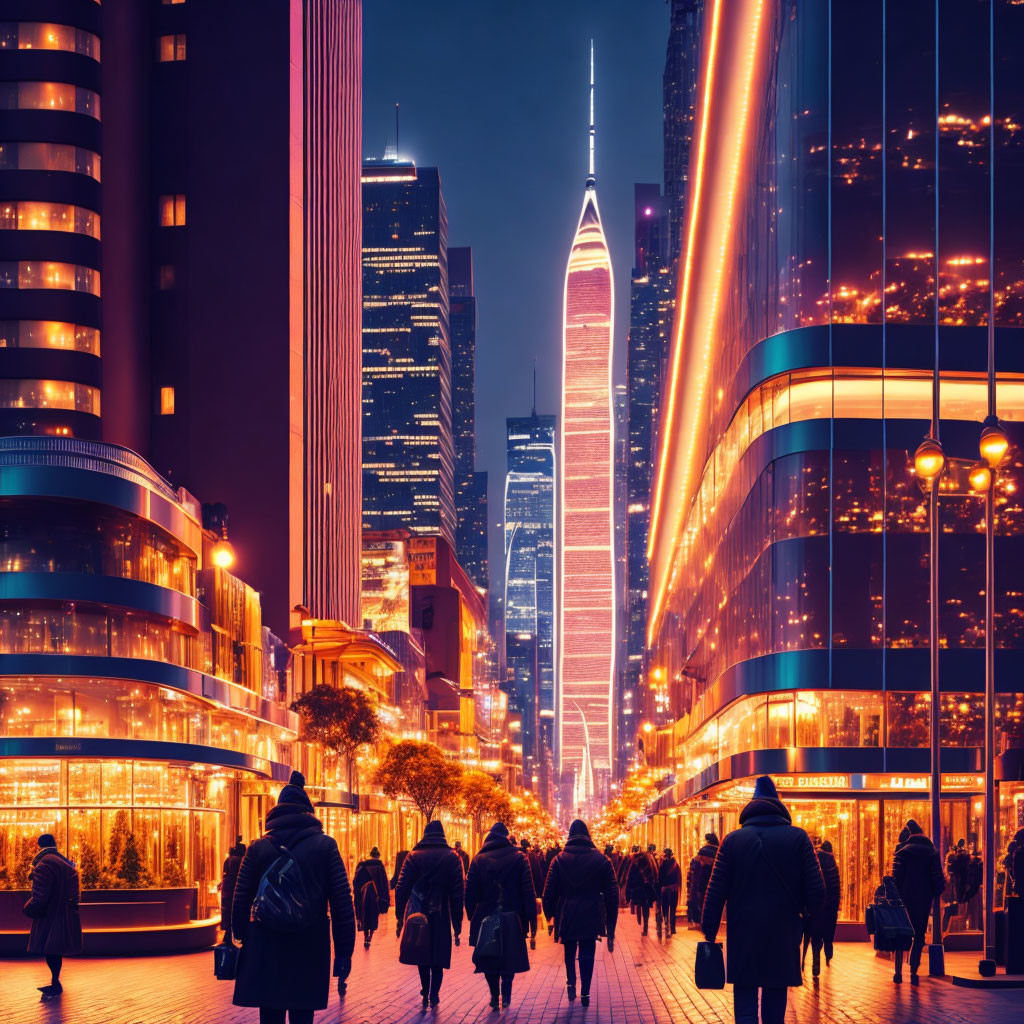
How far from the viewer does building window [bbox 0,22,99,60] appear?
76875 mm

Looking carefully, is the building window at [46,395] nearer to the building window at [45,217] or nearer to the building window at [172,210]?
the building window at [45,217]

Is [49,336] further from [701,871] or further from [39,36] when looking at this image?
[701,871]

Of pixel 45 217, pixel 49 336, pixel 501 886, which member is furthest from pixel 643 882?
pixel 45 217

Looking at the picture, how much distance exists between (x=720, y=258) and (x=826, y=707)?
2335 cm

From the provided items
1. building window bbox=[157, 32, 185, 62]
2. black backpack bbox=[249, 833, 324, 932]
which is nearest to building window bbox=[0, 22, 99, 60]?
building window bbox=[157, 32, 185, 62]

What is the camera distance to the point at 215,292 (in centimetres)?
8575

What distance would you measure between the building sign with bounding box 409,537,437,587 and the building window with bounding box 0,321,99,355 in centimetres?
11545

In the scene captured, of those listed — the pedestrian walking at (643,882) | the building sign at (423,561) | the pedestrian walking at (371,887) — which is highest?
the building sign at (423,561)

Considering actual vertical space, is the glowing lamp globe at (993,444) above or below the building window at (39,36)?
below

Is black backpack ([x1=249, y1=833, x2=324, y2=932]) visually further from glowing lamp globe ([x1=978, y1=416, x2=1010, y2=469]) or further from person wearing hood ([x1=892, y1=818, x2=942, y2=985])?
glowing lamp globe ([x1=978, y1=416, x2=1010, y2=469])

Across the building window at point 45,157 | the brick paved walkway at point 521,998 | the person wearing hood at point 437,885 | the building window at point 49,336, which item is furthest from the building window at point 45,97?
the person wearing hood at point 437,885

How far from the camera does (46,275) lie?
76812mm

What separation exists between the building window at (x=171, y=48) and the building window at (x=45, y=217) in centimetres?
1358

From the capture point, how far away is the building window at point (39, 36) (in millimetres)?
76875
